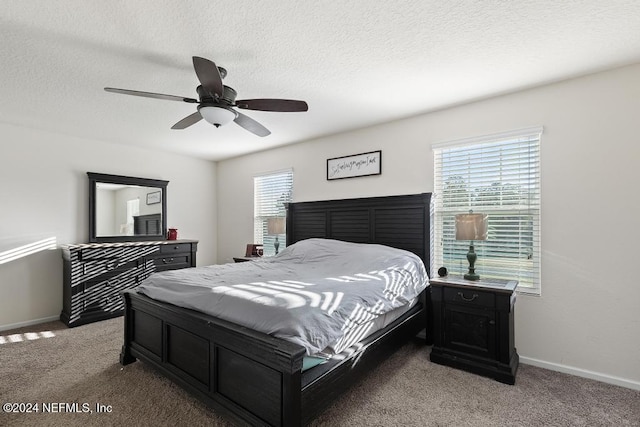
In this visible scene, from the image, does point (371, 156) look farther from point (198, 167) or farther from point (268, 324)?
point (198, 167)

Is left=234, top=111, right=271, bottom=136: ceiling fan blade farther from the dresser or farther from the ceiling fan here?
the dresser

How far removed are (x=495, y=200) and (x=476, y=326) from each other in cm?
122

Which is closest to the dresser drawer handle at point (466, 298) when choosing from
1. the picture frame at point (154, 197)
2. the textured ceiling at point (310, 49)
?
the textured ceiling at point (310, 49)

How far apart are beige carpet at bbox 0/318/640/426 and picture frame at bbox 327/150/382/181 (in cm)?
212

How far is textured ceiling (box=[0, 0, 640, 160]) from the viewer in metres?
1.79

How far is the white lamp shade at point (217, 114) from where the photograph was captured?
2308mm

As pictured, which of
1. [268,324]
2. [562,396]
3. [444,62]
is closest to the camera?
[268,324]

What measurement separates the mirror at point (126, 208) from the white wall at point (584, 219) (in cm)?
444

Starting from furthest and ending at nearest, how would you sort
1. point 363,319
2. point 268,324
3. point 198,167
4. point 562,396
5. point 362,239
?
point 198,167 < point 362,239 < point 562,396 < point 363,319 < point 268,324

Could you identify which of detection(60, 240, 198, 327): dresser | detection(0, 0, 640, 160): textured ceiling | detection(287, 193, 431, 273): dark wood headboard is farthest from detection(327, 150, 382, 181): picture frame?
detection(60, 240, 198, 327): dresser

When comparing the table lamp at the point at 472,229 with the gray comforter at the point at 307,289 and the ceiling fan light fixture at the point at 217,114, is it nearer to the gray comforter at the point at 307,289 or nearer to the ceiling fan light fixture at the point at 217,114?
the gray comforter at the point at 307,289

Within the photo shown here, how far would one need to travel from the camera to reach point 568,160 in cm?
264

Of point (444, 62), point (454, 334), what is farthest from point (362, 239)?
point (444, 62)

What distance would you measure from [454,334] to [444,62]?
224cm
